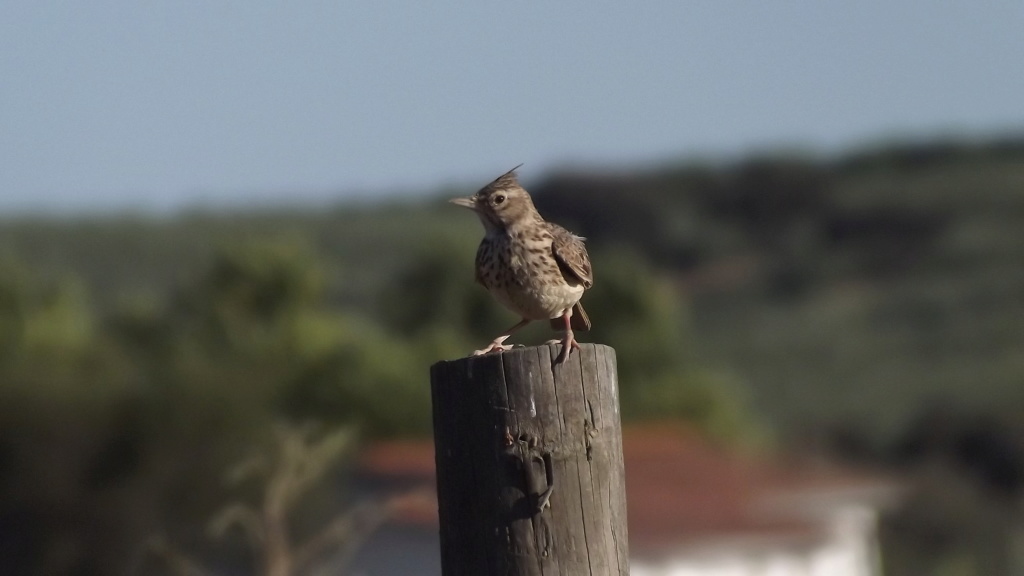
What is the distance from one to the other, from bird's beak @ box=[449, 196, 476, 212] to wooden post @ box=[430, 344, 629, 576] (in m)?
2.65

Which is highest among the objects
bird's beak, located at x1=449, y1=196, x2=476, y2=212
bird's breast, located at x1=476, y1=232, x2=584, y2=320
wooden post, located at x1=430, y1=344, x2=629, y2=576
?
bird's beak, located at x1=449, y1=196, x2=476, y2=212

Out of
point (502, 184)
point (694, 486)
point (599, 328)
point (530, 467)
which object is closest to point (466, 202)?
point (502, 184)

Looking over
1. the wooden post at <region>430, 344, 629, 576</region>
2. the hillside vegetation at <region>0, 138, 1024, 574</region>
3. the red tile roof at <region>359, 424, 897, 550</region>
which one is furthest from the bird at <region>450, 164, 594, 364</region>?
the red tile roof at <region>359, 424, 897, 550</region>

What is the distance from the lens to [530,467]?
13.9 feet

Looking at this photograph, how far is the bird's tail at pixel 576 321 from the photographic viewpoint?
265 inches

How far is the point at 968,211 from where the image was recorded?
62.8m

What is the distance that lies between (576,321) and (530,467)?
8.91 ft

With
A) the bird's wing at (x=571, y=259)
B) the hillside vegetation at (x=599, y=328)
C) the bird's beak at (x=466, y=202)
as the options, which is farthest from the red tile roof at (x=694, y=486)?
the bird's wing at (x=571, y=259)

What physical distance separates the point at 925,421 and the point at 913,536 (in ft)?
46.7

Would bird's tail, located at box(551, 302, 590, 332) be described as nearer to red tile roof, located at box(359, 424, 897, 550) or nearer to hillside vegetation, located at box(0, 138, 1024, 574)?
hillside vegetation, located at box(0, 138, 1024, 574)

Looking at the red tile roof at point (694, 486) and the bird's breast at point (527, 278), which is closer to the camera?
the bird's breast at point (527, 278)

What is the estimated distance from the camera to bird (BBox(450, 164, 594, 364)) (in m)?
6.64

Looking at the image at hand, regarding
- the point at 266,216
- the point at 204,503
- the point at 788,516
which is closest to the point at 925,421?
the point at 788,516

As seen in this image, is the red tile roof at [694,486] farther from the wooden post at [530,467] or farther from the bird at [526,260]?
the wooden post at [530,467]
